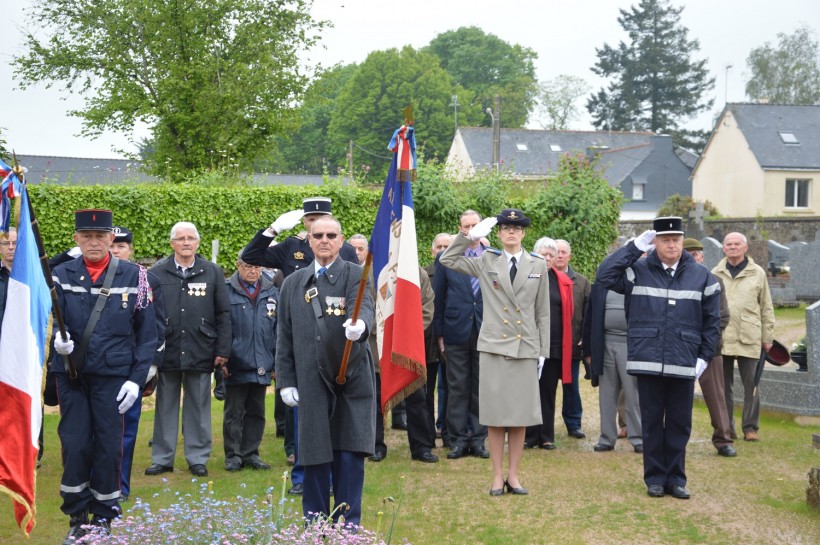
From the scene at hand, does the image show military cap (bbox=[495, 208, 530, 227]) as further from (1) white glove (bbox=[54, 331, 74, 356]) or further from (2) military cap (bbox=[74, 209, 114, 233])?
(1) white glove (bbox=[54, 331, 74, 356])

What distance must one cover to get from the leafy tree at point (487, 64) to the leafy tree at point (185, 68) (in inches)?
2160

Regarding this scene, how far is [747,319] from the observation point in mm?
11391

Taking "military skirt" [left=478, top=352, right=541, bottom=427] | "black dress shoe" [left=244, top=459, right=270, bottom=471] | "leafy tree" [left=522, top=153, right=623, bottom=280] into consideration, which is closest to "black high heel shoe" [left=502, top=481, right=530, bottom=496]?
"military skirt" [left=478, top=352, right=541, bottom=427]

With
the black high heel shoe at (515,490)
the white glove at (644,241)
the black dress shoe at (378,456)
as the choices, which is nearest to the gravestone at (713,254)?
the black dress shoe at (378,456)

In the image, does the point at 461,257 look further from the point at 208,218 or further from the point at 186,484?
the point at 208,218

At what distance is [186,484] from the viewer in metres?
8.92

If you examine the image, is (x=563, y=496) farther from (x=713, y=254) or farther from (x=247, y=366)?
(x=713, y=254)

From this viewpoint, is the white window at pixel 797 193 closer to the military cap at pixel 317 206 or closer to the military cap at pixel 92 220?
the military cap at pixel 317 206

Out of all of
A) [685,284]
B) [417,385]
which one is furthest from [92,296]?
[685,284]

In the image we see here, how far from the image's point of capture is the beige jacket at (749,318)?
11.4 metres

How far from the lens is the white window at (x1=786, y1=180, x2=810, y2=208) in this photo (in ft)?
184

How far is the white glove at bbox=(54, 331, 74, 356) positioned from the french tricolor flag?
43cm

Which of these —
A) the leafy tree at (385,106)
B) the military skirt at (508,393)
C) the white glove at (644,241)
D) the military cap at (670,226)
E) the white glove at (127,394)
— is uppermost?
the leafy tree at (385,106)

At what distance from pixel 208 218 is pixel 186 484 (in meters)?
8.10
